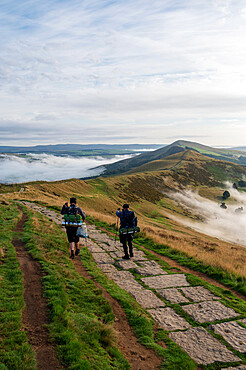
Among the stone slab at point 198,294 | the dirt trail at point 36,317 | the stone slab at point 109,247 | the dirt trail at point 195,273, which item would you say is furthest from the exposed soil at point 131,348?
the stone slab at point 109,247

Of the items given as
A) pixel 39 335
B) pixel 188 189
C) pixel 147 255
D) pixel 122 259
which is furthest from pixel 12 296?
pixel 188 189

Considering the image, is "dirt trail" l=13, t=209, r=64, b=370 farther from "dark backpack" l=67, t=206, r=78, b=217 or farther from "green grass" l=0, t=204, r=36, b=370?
"dark backpack" l=67, t=206, r=78, b=217

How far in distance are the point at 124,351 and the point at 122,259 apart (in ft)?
23.2

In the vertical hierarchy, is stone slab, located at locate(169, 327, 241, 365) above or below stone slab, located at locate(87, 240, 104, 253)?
above

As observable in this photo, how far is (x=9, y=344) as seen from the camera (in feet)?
16.4

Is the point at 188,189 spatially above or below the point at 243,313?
below

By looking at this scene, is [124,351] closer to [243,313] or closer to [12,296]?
[12,296]

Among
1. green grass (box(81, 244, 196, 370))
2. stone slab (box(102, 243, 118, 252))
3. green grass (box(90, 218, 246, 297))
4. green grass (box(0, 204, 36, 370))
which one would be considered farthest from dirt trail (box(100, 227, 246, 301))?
green grass (box(0, 204, 36, 370))

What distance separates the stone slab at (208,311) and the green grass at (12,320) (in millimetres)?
4890

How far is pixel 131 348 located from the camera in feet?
19.1

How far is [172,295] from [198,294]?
41.6 inches

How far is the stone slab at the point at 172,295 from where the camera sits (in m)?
8.46

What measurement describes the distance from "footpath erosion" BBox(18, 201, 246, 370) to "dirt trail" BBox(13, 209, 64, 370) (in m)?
1.86

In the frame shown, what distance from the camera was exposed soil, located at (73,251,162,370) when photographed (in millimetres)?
5336
